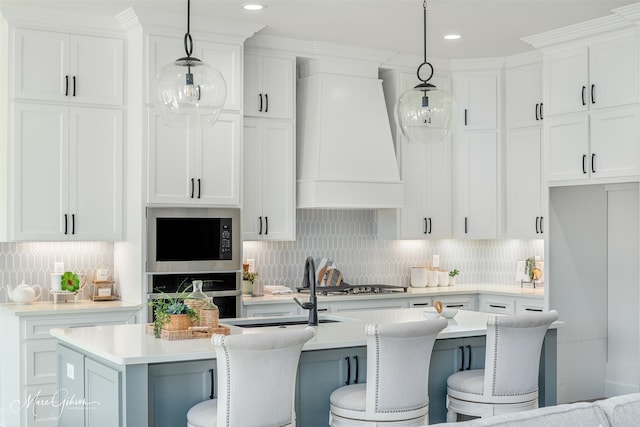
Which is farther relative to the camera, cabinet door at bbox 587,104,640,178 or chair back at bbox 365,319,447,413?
cabinet door at bbox 587,104,640,178

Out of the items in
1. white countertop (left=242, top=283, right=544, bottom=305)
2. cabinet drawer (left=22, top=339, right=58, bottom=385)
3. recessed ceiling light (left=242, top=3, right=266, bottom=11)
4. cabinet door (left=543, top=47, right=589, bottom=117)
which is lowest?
cabinet drawer (left=22, top=339, right=58, bottom=385)

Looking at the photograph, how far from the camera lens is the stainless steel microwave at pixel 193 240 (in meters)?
5.73

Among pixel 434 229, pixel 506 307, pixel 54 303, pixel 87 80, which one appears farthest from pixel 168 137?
pixel 506 307

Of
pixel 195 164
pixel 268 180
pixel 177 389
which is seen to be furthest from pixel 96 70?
pixel 177 389

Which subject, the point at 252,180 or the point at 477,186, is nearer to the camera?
the point at 252,180

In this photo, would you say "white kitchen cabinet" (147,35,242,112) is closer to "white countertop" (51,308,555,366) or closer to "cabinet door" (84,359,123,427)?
"white countertop" (51,308,555,366)

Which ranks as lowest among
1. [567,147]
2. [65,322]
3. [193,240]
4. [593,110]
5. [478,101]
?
[65,322]

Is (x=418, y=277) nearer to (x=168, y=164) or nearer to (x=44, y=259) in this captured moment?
(x=168, y=164)

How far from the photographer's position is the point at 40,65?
561cm

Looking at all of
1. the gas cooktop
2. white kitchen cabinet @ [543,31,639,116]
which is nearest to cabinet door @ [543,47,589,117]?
white kitchen cabinet @ [543,31,639,116]

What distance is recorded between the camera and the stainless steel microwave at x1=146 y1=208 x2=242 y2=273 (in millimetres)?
5730

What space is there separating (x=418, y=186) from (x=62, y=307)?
10.5ft

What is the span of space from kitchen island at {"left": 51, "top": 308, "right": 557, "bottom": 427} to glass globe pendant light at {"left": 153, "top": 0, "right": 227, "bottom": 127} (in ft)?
3.45

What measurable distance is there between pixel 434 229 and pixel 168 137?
8.66 feet
